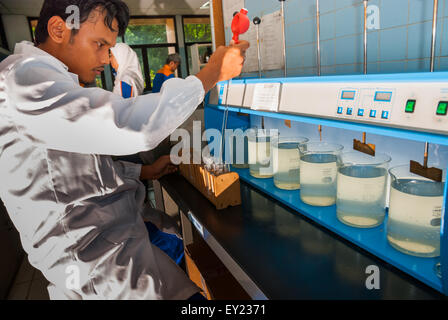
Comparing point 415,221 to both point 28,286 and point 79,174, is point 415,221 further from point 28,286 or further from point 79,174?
point 28,286

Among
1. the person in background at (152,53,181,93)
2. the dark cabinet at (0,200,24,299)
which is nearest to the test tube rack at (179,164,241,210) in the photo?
the dark cabinet at (0,200,24,299)

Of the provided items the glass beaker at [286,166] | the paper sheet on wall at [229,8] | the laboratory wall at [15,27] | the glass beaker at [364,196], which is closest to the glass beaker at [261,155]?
the glass beaker at [286,166]

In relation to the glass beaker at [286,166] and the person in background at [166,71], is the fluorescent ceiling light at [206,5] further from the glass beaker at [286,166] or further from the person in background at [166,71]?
the glass beaker at [286,166]

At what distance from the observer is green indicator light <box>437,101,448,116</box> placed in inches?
24.7

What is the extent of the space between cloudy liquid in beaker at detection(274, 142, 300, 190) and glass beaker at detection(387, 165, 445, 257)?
0.48 m

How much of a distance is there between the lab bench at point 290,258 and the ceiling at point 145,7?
21.8 ft

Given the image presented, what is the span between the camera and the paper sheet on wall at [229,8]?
77.3 inches

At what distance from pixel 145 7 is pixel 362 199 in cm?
764

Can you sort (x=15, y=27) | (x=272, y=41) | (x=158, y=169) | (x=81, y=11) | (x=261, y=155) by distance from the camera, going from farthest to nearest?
(x=15, y=27), (x=158, y=169), (x=272, y=41), (x=261, y=155), (x=81, y=11)

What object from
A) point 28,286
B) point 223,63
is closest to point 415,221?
point 223,63

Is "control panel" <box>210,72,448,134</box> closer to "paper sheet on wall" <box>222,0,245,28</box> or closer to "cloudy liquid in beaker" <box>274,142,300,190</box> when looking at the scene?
"cloudy liquid in beaker" <box>274,142,300,190</box>

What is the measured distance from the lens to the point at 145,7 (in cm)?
723

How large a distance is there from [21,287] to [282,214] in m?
2.26
